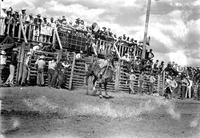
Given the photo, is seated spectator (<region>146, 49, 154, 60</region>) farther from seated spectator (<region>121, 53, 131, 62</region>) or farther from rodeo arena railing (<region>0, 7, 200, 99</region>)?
seated spectator (<region>121, 53, 131, 62</region>)

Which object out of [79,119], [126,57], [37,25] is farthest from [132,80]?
[79,119]

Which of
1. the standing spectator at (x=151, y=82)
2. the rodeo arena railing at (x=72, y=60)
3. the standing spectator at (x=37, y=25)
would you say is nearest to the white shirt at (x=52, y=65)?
the rodeo arena railing at (x=72, y=60)

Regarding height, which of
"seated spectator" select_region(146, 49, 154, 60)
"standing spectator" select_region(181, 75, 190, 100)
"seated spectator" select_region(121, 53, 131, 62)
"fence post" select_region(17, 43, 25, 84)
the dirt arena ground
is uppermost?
"seated spectator" select_region(146, 49, 154, 60)

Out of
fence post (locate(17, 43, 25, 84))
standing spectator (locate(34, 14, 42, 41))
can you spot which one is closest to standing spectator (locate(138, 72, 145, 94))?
standing spectator (locate(34, 14, 42, 41))

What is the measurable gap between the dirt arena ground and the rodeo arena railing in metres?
2.43

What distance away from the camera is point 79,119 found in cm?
977

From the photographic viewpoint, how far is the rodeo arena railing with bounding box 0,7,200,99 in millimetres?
15148

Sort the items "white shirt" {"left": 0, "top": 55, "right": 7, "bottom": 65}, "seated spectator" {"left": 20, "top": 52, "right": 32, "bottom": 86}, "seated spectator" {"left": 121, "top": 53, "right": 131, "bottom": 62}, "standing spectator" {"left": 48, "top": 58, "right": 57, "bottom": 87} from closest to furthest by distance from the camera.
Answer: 1. "white shirt" {"left": 0, "top": 55, "right": 7, "bottom": 65}
2. "seated spectator" {"left": 20, "top": 52, "right": 32, "bottom": 86}
3. "standing spectator" {"left": 48, "top": 58, "right": 57, "bottom": 87}
4. "seated spectator" {"left": 121, "top": 53, "right": 131, "bottom": 62}

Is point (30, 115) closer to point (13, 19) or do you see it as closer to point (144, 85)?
point (13, 19)

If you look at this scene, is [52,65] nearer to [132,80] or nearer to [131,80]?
[131,80]

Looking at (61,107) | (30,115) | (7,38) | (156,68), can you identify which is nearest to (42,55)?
(7,38)

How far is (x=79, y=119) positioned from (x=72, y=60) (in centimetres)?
812

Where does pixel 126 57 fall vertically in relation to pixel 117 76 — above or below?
above

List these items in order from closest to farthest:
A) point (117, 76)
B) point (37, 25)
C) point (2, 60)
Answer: point (2, 60) < point (37, 25) < point (117, 76)
